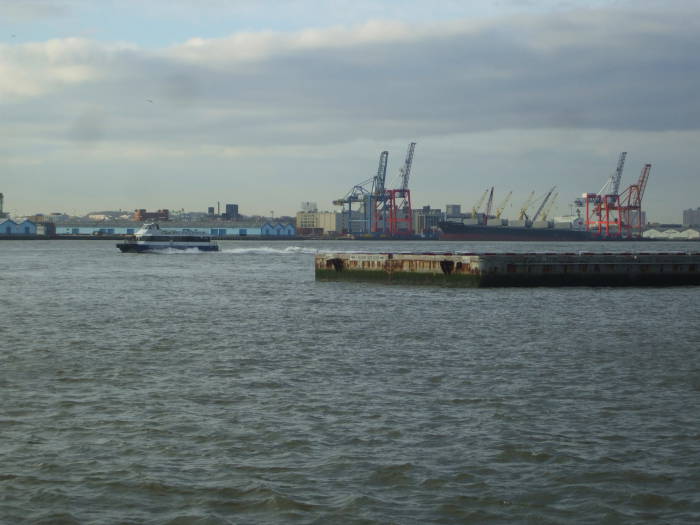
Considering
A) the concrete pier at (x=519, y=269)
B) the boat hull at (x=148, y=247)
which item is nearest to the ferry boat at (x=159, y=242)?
the boat hull at (x=148, y=247)

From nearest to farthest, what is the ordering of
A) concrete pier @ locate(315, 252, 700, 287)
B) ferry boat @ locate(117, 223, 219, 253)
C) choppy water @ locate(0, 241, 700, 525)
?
choppy water @ locate(0, 241, 700, 525) → concrete pier @ locate(315, 252, 700, 287) → ferry boat @ locate(117, 223, 219, 253)

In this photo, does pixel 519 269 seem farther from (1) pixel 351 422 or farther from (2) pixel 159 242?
(2) pixel 159 242

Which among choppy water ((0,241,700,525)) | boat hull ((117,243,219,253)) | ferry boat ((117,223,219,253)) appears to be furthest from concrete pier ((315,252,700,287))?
ferry boat ((117,223,219,253))

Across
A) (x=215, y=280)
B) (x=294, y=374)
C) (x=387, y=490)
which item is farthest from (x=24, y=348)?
(x=215, y=280)

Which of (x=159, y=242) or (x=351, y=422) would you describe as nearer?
(x=351, y=422)

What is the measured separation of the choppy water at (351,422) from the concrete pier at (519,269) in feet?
66.8

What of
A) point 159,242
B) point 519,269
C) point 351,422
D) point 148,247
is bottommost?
point 351,422

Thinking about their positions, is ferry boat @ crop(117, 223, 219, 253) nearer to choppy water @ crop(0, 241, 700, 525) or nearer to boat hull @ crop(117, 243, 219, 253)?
boat hull @ crop(117, 243, 219, 253)

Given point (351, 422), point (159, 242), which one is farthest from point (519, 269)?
point (159, 242)

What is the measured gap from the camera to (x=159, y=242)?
458 ft

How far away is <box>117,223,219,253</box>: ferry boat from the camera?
139125mm

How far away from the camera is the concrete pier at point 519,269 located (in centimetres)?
5988

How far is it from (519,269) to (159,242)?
89.3m

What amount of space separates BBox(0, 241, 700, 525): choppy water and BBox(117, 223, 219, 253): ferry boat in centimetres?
10171
